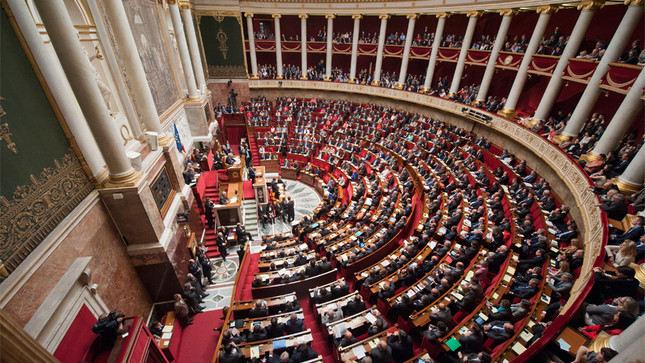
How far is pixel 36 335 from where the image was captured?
13.7 ft

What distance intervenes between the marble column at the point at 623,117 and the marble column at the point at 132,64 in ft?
45.2

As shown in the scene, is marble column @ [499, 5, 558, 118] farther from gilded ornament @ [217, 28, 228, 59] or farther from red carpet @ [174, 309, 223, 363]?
gilded ornament @ [217, 28, 228, 59]

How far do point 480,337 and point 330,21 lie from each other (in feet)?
73.3

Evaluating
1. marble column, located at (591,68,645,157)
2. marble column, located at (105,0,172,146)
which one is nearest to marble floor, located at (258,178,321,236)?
marble column, located at (105,0,172,146)

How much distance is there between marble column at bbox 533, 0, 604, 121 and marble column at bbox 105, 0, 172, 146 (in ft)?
50.7

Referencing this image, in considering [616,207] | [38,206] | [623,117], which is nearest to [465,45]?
[623,117]

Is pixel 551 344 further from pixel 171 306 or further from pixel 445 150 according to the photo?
pixel 445 150

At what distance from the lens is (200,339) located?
7.48 m

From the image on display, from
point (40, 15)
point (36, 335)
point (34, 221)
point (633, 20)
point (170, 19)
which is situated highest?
point (633, 20)

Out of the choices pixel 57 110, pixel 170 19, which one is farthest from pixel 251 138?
pixel 57 110

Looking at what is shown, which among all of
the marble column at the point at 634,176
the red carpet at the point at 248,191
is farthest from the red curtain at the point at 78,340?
the marble column at the point at 634,176

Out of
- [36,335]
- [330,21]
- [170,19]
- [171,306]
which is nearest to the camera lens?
[36,335]

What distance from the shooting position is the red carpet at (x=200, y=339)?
702 cm

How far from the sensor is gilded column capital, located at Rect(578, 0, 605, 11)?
401 inches
